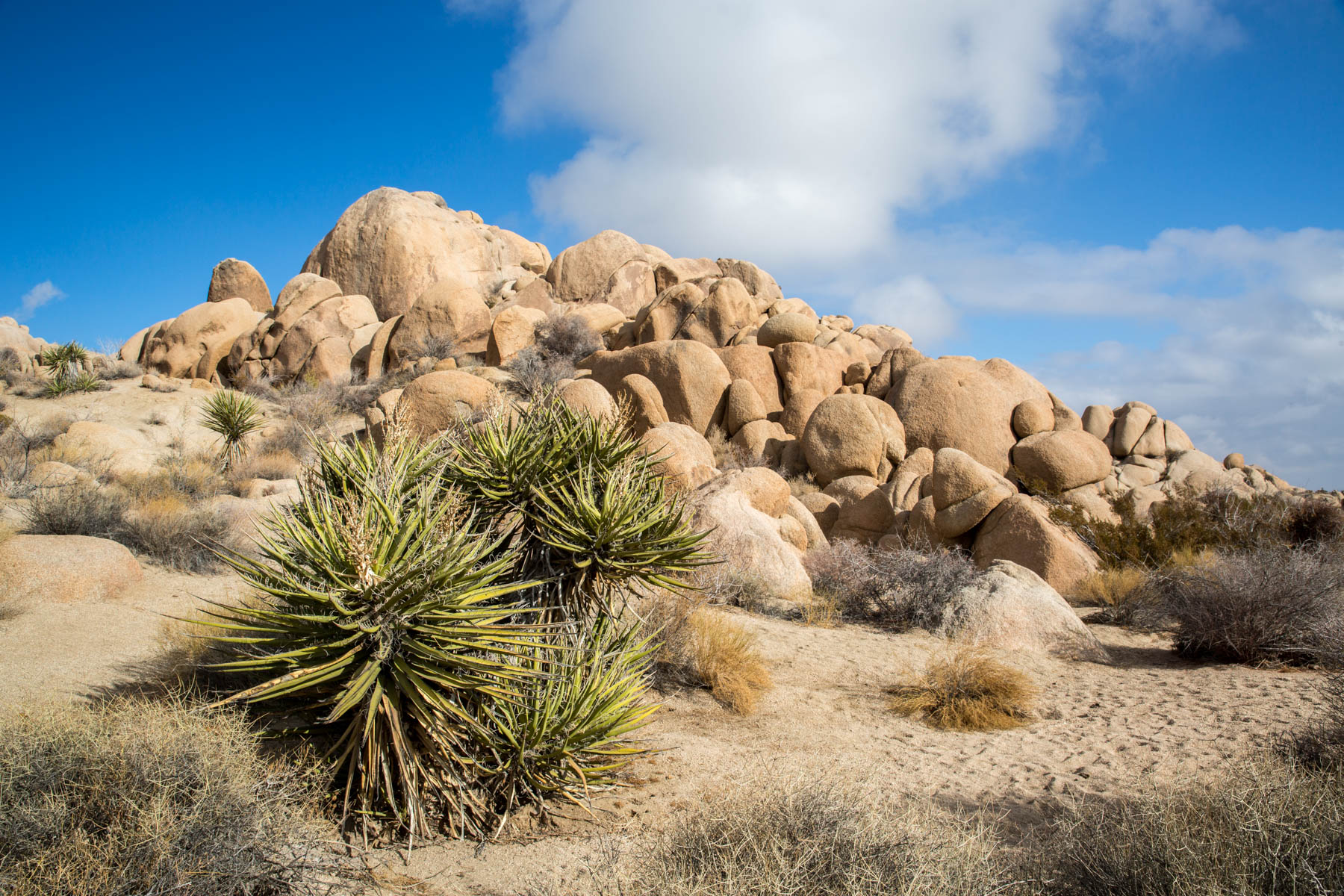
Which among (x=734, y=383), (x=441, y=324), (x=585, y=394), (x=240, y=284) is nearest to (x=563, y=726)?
(x=585, y=394)

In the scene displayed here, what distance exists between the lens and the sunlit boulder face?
103ft

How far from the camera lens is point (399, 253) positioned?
31.6 m

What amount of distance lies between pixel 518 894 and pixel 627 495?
7.34 feet

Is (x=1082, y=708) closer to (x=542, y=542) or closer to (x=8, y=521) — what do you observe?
(x=542, y=542)

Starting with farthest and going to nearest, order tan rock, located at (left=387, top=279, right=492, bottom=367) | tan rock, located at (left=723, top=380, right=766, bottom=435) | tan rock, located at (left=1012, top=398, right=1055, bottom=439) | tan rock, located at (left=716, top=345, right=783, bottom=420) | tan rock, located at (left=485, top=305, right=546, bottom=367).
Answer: tan rock, located at (left=387, top=279, right=492, bottom=367)
tan rock, located at (left=485, top=305, right=546, bottom=367)
tan rock, located at (left=716, top=345, right=783, bottom=420)
tan rock, located at (left=723, top=380, right=766, bottom=435)
tan rock, located at (left=1012, top=398, right=1055, bottom=439)

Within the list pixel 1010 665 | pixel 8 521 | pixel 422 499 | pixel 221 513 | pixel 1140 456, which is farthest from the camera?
pixel 1140 456

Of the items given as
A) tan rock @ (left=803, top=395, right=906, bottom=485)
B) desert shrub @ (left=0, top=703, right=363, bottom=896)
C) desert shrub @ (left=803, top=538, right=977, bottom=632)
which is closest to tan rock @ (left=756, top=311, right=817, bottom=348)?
tan rock @ (left=803, top=395, right=906, bottom=485)

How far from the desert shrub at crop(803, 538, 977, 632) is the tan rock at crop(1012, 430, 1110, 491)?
24.8 ft

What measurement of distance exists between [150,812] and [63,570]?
557 cm

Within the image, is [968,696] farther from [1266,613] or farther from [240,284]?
[240,284]

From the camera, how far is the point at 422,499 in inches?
155

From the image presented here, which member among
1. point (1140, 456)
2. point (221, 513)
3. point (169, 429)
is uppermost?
point (1140, 456)

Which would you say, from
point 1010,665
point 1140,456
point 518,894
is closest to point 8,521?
point 518,894

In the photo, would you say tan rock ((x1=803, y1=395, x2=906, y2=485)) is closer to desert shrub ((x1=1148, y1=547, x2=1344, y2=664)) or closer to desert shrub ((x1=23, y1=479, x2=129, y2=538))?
desert shrub ((x1=1148, y1=547, x2=1344, y2=664))
